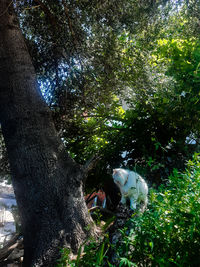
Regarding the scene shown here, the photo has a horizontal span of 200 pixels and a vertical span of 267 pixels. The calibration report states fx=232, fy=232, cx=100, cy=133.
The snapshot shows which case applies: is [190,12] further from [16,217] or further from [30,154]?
[16,217]

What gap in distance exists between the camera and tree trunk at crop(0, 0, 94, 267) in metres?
2.41

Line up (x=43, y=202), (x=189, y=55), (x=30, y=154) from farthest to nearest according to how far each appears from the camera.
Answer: (x=189, y=55), (x=30, y=154), (x=43, y=202)

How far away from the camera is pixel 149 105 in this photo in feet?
13.1

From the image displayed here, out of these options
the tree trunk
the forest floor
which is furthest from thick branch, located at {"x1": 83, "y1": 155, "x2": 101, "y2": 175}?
the forest floor

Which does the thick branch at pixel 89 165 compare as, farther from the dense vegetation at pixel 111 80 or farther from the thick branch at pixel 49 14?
the thick branch at pixel 49 14

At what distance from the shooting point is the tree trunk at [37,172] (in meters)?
2.41

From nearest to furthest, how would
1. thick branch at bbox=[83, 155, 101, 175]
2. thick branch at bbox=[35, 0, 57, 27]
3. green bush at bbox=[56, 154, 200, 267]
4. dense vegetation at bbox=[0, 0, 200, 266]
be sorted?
green bush at bbox=[56, 154, 200, 267], thick branch at bbox=[83, 155, 101, 175], dense vegetation at bbox=[0, 0, 200, 266], thick branch at bbox=[35, 0, 57, 27]

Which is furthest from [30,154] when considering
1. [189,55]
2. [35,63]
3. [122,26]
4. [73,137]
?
[122,26]

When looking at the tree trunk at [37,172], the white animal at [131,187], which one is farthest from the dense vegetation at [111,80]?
the white animal at [131,187]

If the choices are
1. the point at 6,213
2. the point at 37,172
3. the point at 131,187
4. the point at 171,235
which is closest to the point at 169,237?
the point at 171,235

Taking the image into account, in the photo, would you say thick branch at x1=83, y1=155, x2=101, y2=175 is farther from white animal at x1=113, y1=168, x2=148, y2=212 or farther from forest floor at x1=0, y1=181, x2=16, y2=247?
forest floor at x1=0, y1=181, x2=16, y2=247

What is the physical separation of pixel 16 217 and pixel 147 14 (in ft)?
16.6

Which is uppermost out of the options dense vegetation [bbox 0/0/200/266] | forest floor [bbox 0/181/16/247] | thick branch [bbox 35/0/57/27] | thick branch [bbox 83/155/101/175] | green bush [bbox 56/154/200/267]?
thick branch [bbox 35/0/57/27]

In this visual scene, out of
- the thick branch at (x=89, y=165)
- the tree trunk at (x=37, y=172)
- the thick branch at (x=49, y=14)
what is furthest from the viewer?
the thick branch at (x=49, y=14)
